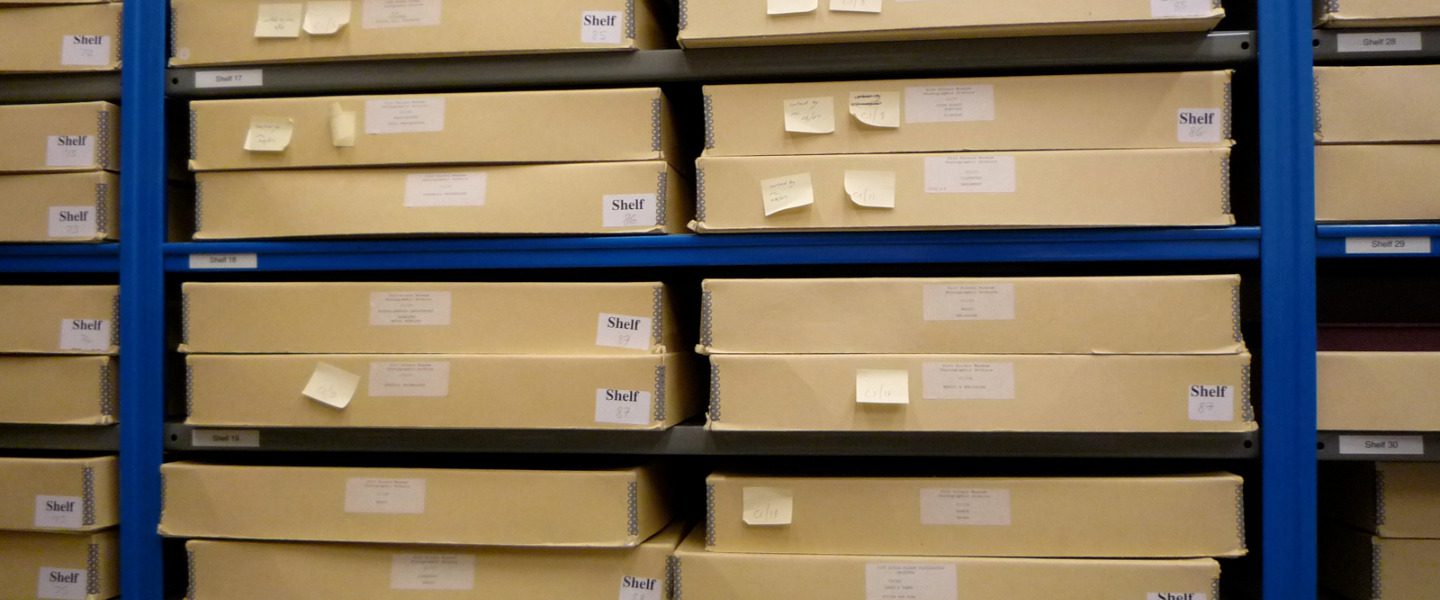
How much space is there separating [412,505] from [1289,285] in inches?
49.2

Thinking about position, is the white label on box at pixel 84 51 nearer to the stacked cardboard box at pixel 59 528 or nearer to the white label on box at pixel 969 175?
the stacked cardboard box at pixel 59 528

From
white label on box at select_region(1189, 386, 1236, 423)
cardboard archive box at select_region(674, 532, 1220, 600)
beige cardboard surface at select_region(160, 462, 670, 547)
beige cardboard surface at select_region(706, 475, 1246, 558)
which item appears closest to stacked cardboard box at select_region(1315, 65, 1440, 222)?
white label on box at select_region(1189, 386, 1236, 423)

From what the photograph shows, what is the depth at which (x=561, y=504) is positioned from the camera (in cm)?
122

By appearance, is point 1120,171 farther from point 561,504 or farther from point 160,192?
point 160,192

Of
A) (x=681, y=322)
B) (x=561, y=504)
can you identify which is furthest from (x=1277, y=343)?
(x=561, y=504)

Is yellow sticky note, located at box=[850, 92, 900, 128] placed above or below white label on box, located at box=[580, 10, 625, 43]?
below

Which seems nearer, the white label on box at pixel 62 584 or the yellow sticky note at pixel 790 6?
the yellow sticky note at pixel 790 6

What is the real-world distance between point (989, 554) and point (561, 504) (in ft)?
1.94

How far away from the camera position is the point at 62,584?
132cm

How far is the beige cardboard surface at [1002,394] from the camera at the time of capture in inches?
45.3

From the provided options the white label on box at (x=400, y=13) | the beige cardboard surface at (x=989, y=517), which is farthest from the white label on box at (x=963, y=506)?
the white label on box at (x=400, y=13)

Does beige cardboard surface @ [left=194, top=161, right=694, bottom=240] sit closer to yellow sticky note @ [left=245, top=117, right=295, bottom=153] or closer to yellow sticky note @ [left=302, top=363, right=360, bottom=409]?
yellow sticky note @ [left=245, top=117, right=295, bottom=153]

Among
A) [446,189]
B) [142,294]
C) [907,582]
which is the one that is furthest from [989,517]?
[142,294]

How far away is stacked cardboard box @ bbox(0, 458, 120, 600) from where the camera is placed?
129 cm
